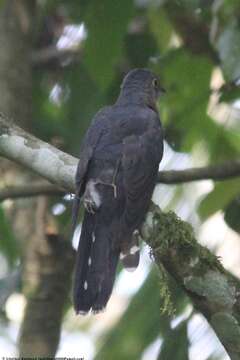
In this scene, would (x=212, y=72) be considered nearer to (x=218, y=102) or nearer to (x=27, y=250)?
(x=218, y=102)

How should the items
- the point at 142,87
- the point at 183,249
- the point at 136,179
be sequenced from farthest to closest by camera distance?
the point at 142,87 < the point at 136,179 < the point at 183,249

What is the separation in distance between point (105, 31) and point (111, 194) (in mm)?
1047

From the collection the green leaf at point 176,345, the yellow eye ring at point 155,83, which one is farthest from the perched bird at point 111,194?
the yellow eye ring at point 155,83

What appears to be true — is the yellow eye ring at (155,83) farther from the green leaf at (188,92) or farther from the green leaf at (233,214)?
the green leaf at (233,214)

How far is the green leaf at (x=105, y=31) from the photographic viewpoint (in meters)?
5.72

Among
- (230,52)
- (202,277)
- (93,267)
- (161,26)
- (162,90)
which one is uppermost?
(161,26)

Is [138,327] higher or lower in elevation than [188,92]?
lower

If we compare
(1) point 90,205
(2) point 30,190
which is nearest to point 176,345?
(1) point 90,205

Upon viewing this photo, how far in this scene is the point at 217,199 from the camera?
5668 mm

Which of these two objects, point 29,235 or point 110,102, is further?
point 110,102

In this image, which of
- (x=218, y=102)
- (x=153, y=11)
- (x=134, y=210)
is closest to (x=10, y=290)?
(x=134, y=210)

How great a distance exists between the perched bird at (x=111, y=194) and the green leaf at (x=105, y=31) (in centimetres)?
34

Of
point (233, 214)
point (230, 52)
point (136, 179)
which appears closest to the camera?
point (136, 179)

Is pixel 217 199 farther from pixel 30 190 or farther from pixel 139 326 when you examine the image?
pixel 30 190
